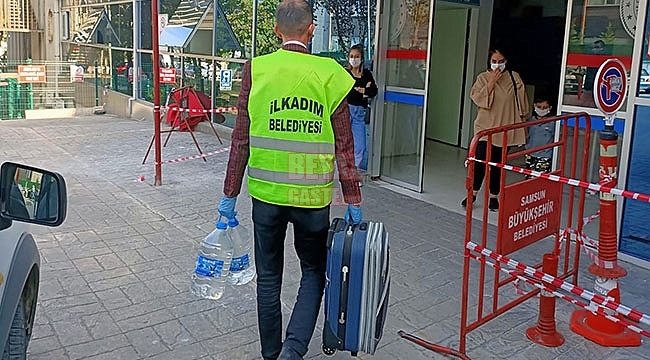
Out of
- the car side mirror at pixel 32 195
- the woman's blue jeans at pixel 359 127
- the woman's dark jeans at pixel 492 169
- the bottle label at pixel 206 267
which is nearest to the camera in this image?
the car side mirror at pixel 32 195

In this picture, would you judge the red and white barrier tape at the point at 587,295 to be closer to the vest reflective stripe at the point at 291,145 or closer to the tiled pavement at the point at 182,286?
the tiled pavement at the point at 182,286

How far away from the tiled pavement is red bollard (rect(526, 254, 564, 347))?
0.16ft

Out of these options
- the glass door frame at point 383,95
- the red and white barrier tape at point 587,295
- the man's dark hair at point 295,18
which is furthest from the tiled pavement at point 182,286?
the man's dark hair at point 295,18

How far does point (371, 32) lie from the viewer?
23.9 ft

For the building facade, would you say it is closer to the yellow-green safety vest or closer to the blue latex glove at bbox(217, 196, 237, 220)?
the yellow-green safety vest

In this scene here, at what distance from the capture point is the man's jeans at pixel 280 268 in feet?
9.63

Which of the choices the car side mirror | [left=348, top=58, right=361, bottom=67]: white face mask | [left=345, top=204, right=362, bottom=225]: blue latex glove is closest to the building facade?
[left=348, top=58, right=361, bottom=67]: white face mask

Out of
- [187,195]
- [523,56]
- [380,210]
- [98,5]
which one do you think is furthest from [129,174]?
[98,5]

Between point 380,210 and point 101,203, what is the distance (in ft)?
8.96

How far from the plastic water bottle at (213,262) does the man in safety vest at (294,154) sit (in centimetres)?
58

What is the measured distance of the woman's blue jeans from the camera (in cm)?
707

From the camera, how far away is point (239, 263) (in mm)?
3896

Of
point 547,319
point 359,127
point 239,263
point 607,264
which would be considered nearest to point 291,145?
point 239,263

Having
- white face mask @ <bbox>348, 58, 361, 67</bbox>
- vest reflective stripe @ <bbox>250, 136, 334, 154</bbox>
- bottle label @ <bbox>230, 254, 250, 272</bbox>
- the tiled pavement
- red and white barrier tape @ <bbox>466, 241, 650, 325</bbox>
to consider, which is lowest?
the tiled pavement
